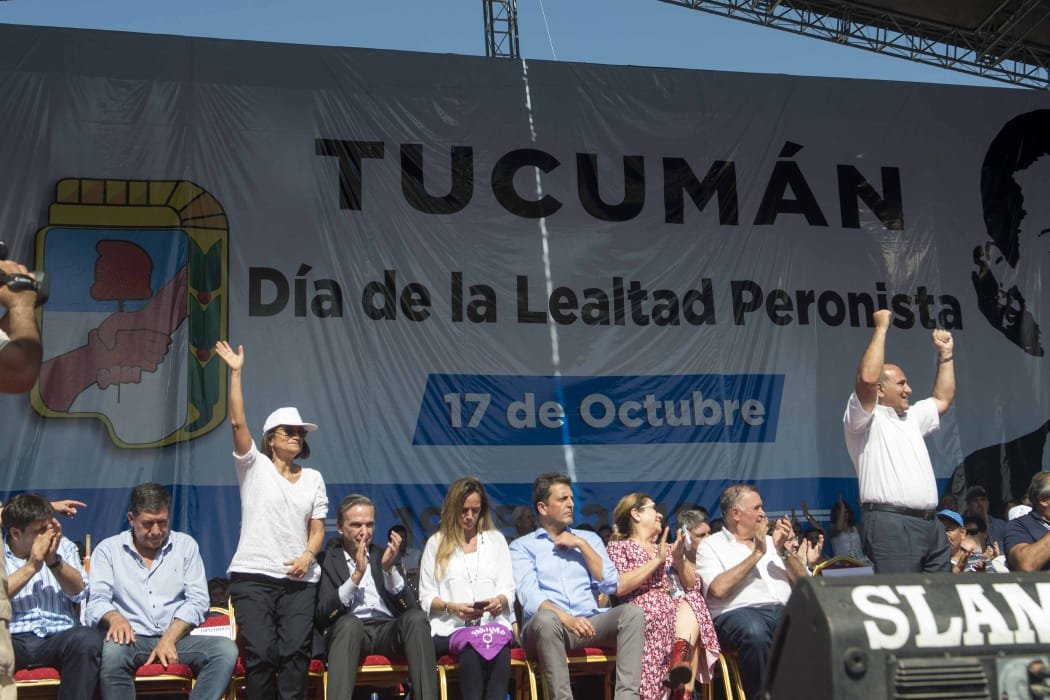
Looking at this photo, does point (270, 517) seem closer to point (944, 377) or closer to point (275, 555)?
point (275, 555)

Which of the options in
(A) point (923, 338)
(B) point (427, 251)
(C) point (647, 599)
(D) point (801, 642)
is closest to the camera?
(D) point (801, 642)

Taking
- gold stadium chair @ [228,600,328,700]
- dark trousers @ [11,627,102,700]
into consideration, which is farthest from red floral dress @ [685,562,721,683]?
dark trousers @ [11,627,102,700]

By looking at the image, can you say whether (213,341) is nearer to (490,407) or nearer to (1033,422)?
(490,407)

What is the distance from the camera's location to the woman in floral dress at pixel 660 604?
180 inches

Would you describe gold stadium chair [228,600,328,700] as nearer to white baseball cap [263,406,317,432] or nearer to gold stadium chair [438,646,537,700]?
gold stadium chair [438,646,537,700]

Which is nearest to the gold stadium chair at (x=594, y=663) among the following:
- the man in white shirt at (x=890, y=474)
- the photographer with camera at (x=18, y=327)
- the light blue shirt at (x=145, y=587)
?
the man in white shirt at (x=890, y=474)

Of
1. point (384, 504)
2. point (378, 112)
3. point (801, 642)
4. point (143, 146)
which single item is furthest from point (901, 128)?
point (801, 642)

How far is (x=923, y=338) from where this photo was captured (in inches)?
323

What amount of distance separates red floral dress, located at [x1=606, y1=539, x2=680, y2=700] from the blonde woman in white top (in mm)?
495

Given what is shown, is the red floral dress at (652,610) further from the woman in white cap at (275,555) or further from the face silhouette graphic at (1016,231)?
the face silhouette graphic at (1016,231)

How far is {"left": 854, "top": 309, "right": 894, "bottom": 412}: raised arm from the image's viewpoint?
13.9 feet

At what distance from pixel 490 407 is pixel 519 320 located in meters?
0.60

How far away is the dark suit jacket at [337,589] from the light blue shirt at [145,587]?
45 cm

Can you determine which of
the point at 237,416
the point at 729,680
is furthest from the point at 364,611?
the point at 729,680
